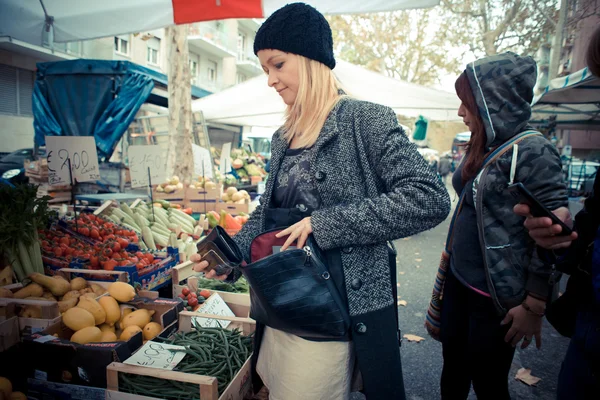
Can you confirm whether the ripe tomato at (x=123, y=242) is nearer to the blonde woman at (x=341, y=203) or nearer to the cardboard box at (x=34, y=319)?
the cardboard box at (x=34, y=319)

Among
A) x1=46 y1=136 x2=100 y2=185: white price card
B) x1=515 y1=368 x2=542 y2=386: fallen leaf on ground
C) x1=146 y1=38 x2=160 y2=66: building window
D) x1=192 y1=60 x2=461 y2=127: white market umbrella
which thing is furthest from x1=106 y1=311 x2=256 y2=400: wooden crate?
x1=146 y1=38 x2=160 y2=66: building window

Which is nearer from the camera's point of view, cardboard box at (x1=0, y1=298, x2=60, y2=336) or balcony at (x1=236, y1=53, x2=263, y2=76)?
cardboard box at (x1=0, y1=298, x2=60, y2=336)

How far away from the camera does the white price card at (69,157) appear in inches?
144

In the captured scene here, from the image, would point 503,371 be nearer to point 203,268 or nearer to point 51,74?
point 203,268

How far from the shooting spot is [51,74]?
692cm

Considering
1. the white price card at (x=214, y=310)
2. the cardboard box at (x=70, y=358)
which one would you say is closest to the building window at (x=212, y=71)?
the white price card at (x=214, y=310)

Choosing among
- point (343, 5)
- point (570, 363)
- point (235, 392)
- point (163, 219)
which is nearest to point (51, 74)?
point (163, 219)

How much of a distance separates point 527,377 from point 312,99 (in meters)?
3.20

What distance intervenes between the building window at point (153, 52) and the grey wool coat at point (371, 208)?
84.1 ft

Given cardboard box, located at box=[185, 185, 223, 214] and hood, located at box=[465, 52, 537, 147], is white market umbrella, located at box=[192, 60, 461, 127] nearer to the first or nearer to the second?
cardboard box, located at box=[185, 185, 223, 214]

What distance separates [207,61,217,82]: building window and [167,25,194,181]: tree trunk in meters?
23.8

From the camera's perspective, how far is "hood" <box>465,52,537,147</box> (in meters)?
1.71

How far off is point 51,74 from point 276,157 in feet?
24.6

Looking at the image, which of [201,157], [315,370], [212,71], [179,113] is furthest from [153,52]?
[315,370]
